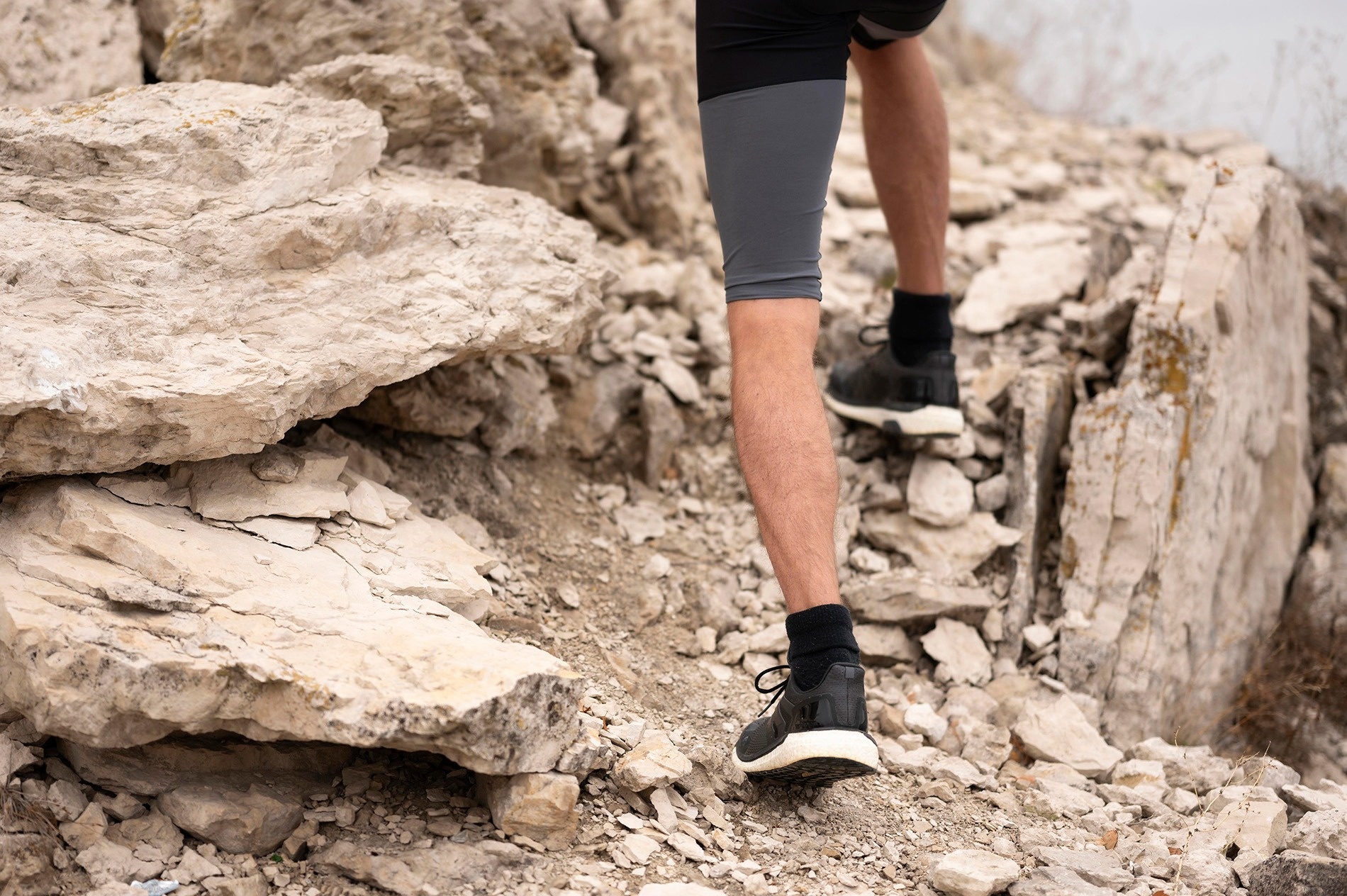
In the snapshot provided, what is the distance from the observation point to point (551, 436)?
11.6 ft

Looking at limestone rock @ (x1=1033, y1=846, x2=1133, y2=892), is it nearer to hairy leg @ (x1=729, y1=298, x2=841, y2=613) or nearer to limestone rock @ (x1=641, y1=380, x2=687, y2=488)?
hairy leg @ (x1=729, y1=298, x2=841, y2=613)

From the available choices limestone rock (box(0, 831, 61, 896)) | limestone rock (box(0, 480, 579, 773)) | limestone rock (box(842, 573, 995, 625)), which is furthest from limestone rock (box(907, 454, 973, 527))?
limestone rock (box(0, 831, 61, 896))

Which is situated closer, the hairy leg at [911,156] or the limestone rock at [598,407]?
the hairy leg at [911,156]

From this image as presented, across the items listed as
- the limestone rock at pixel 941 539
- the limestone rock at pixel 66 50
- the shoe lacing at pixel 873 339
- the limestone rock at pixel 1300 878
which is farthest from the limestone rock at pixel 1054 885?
the limestone rock at pixel 66 50

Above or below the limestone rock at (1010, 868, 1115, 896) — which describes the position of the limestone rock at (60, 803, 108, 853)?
above

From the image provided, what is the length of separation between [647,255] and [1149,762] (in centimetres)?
279

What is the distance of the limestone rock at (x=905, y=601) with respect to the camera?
3143mm

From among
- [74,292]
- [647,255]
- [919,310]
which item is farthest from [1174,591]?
[74,292]

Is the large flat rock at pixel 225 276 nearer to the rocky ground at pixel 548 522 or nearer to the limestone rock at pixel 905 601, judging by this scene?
the rocky ground at pixel 548 522

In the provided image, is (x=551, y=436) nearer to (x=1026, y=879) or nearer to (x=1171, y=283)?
(x=1026, y=879)

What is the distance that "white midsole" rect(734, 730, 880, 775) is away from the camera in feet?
6.89

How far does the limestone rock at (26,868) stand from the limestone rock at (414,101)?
2288 mm

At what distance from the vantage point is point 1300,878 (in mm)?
2172

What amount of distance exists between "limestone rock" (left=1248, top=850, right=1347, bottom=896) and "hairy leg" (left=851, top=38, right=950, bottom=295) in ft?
6.39
